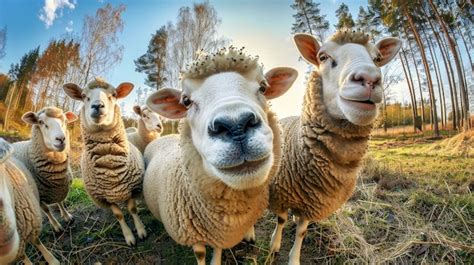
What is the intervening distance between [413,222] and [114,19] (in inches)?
666

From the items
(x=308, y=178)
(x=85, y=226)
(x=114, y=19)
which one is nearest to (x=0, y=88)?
(x=114, y=19)

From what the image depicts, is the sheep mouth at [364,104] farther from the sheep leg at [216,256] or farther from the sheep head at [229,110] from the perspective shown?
the sheep leg at [216,256]

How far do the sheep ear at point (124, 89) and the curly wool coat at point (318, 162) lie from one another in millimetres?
2337

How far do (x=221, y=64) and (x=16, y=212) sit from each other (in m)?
→ 2.49

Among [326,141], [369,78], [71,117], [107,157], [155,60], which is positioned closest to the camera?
[369,78]

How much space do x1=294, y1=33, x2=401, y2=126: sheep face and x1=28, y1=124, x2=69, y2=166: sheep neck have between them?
3.32 meters

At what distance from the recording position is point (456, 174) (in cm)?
598

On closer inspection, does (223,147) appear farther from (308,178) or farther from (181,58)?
(181,58)

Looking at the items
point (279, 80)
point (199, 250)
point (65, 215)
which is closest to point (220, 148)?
point (279, 80)

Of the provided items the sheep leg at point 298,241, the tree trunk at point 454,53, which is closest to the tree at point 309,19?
the tree trunk at point 454,53

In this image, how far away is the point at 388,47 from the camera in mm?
3604

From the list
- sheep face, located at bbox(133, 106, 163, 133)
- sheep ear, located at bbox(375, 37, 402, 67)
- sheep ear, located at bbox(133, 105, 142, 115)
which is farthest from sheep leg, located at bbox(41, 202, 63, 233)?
sheep ear, located at bbox(375, 37, 402, 67)

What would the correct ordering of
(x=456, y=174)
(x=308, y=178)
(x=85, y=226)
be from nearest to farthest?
(x=308, y=178) < (x=85, y=226) < (x=456, y=174)

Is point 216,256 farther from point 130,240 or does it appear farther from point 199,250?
point 130,240
